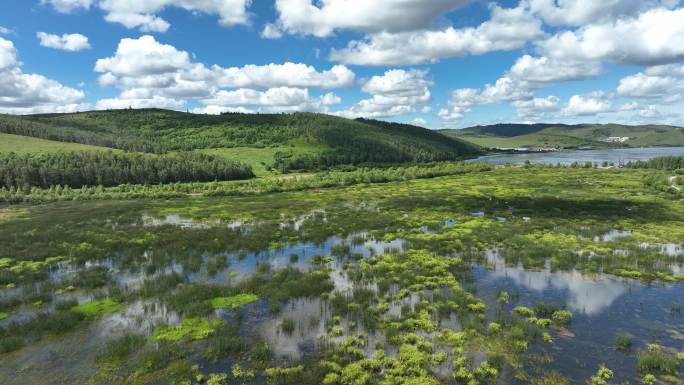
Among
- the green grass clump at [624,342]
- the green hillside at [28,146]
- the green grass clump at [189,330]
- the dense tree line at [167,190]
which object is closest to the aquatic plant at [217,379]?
the green grass clump at [189,330]

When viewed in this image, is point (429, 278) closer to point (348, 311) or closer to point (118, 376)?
point (348, 311)

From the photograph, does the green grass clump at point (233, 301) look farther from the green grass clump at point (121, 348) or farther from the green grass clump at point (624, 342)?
the green grass clump at point (624, 342)

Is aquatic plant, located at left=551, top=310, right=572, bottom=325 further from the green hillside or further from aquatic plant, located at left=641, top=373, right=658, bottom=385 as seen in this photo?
the green hillside

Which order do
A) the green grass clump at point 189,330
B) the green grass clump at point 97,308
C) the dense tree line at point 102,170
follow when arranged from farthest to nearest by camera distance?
the dense tree line at point 102,170 → the green grass clump at point 97,308 → the green grass clump at point 189,330

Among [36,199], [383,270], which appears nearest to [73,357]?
[383,270]

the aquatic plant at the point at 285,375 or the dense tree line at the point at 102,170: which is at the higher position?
the dense tree line at the point at 102,170

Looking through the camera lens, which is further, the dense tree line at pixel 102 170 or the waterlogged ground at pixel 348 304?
the dense tree line at pixel 102 170

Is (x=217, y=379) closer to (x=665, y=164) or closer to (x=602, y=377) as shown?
(x=602, y=377)

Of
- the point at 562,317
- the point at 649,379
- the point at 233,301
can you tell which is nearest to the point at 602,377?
the point at 649,379
